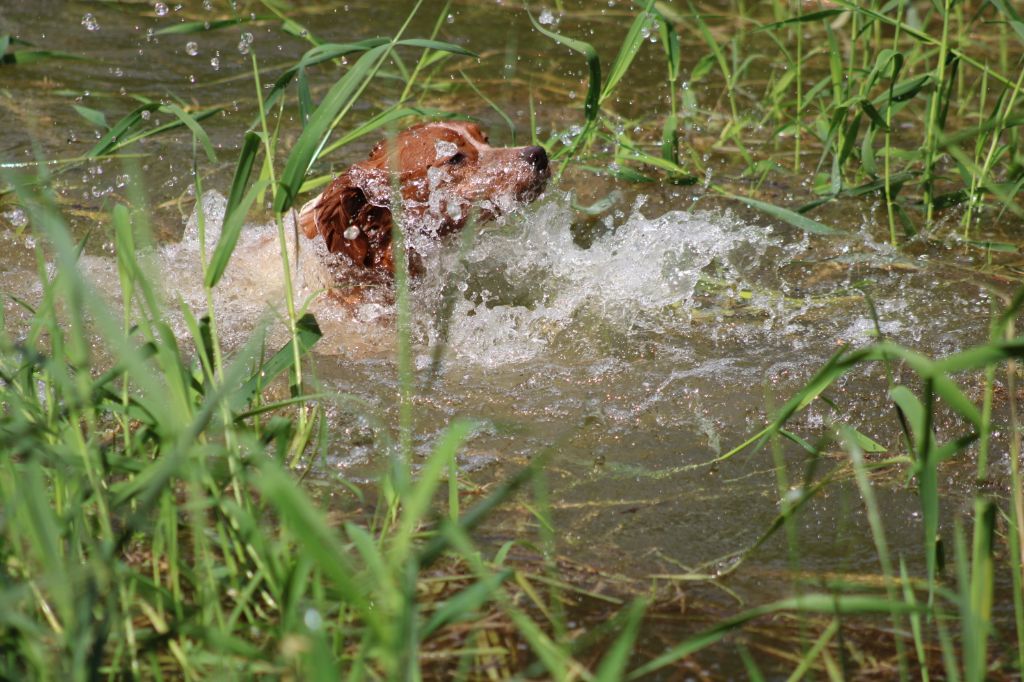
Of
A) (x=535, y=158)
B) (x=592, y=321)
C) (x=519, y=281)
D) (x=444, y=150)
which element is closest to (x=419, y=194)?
(x=444, y=150)

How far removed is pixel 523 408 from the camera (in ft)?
11.1

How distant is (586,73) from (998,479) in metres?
3.99

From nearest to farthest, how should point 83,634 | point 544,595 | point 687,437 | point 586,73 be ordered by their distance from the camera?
1. point 83,634
2. point 544,595
3. point 687,437
4. point 586,73

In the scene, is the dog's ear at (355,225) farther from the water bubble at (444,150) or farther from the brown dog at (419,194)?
the water bubble at (444,150)

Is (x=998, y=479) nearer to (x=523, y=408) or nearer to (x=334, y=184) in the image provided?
(x=523, y=408)

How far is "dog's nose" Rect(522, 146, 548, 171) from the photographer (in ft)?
13.6

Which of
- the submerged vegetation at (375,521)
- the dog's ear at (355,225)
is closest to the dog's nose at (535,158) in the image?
the submerged vegetation at (375,521)

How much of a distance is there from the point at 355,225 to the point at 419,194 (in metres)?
0.25

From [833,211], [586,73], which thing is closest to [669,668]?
[833,211]

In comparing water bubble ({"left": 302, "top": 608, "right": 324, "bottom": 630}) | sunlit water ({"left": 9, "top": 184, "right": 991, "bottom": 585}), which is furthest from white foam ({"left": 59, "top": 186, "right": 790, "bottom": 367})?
water bubble ({"left": 302, "top": 608, "right": 324, "bottom": 630})

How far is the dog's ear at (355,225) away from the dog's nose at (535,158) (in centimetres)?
53

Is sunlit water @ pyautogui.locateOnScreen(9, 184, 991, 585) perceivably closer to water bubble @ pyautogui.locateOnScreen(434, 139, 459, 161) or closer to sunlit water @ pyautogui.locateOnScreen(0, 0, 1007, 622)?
sunlit water @ pyautogui.locateOnScreen(0, 0, 1007, 622)

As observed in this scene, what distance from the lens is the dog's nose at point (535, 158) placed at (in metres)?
4.13

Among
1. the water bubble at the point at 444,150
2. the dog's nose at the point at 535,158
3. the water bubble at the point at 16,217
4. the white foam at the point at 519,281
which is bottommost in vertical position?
the white foam at the point at 519,281
